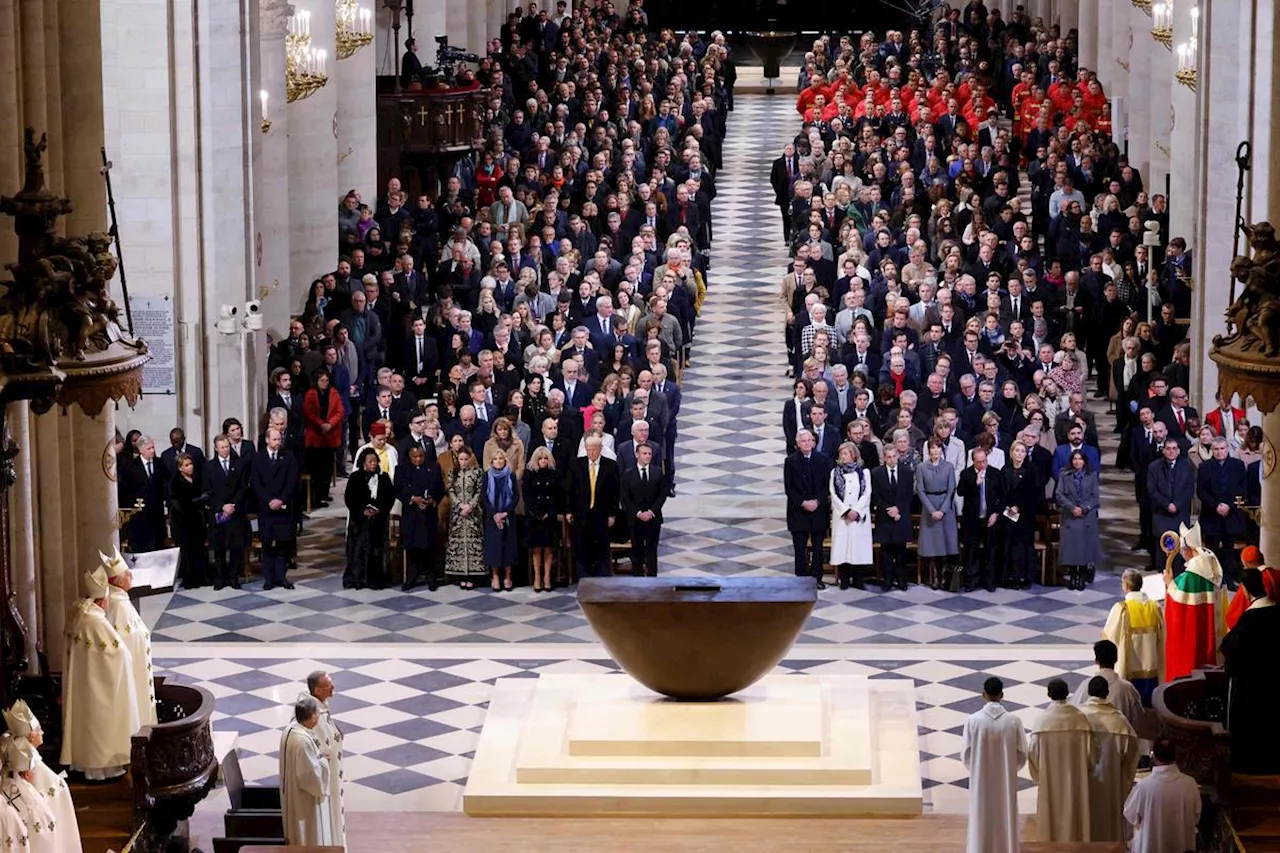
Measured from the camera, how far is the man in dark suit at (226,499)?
22.1m

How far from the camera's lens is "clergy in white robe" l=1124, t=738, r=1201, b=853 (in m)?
14.4

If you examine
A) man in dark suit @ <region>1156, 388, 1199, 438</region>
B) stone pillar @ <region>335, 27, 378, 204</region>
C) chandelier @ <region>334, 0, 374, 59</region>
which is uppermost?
chandelier @ <region>334, 0, 374, 59</region>

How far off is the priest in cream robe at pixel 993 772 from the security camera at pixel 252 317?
11.9m

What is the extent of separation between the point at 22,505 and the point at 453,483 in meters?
6.11

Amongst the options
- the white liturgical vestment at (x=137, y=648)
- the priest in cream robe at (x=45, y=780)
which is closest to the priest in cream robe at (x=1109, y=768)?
the white liturgical vestment at (x=137, y=648)

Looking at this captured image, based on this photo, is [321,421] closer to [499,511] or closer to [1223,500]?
[499,511]

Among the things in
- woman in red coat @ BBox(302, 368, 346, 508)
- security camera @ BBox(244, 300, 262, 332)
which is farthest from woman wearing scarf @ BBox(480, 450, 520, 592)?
security camera @ BBox(244, 300, 262, 332)

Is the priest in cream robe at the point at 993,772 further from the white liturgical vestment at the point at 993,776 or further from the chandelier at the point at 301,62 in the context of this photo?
the chandelier at the point at 301,62

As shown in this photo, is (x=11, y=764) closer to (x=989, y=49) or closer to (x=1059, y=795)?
(x=1059, y=795)

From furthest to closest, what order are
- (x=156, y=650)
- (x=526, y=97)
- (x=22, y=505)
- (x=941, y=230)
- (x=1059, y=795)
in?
(x=526, y=97) → (x=941, y=230) → (x=156, y=650) → (x=22, y=505) → (x=1059, y=795)

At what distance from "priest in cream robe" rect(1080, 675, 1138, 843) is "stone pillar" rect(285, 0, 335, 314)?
16146mm

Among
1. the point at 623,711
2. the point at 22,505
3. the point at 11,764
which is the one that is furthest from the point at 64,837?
the point at 623,711

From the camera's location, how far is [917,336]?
26.0 meters

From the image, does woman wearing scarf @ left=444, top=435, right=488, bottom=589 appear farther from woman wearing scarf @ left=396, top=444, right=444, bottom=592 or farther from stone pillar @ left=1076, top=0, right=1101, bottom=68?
stone pillar @ left=1076, top=0, right=1101, bottom=68
